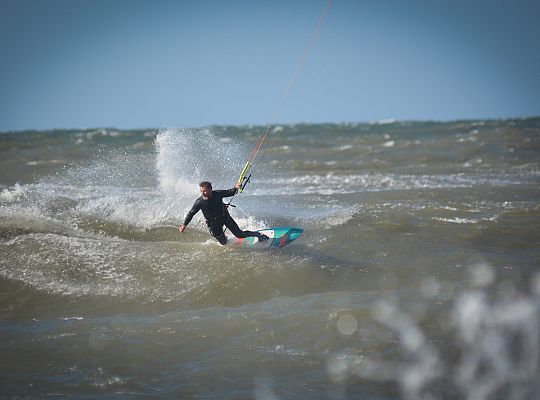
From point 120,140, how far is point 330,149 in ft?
62.4

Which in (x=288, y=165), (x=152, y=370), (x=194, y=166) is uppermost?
(x=152, y=370)

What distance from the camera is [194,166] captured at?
16.2 meters

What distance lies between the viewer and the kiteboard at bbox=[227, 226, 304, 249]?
A: 32.2 feet

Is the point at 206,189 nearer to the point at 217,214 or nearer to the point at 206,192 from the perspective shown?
the point at 206,192

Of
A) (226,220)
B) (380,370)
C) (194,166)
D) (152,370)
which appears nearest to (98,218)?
(226,220)

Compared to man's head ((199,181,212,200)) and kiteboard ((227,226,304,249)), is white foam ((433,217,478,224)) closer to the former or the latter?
kiteboard ((227,226,304,249))

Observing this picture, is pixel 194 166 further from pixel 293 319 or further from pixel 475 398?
pixel 475 398

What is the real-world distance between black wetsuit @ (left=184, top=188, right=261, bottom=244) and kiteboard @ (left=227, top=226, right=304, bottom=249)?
4.2 inches

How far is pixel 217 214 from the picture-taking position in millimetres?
9711

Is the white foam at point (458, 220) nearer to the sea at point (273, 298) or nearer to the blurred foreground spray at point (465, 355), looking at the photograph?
the sea at point (273, 298)

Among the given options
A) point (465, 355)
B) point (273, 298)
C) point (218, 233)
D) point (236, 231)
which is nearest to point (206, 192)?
point (218, 233)

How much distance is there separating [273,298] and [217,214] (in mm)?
2488

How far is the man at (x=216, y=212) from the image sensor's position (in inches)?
374

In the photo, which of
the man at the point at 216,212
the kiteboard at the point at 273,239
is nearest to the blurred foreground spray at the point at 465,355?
the kiteboard at the point at 273,239
